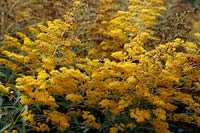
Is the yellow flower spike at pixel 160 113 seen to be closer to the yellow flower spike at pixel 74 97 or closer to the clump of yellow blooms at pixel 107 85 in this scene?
the clump of yellow blooms at pixel 107 85

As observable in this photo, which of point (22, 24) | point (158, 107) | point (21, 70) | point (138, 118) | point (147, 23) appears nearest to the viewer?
point (138, 118)

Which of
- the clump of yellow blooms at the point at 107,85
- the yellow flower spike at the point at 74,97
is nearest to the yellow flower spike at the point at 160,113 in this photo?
the clump of yellow blooms at the point at 107,85

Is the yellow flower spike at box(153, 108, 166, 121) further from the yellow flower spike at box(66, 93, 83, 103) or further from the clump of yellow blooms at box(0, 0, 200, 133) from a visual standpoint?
the yellow flower spike at box(66, 93, 83, 103)

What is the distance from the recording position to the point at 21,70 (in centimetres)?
371

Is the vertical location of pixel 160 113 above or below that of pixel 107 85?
below

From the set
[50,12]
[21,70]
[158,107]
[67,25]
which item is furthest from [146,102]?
[50,12]

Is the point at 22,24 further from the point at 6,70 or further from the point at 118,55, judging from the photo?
the point at 118,55

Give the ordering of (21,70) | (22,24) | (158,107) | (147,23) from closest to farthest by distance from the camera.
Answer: (158,107)
(21,70)
(147,23)
(22,24)

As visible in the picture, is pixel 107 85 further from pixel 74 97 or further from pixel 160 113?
pixel 160 113

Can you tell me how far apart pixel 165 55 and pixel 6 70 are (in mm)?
1484

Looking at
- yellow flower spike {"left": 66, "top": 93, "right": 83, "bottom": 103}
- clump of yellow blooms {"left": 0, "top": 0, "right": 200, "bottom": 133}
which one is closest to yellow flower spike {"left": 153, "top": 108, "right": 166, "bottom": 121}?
clump of yellow blooms {"left": 0, "top": 0, "right": 200, "bottom": 133}

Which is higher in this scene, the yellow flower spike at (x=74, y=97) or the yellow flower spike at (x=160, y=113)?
the yellow flower spike at (x=74, y=97)

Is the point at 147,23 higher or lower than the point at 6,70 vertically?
higher

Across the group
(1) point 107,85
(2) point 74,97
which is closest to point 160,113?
(1) point 107,85
